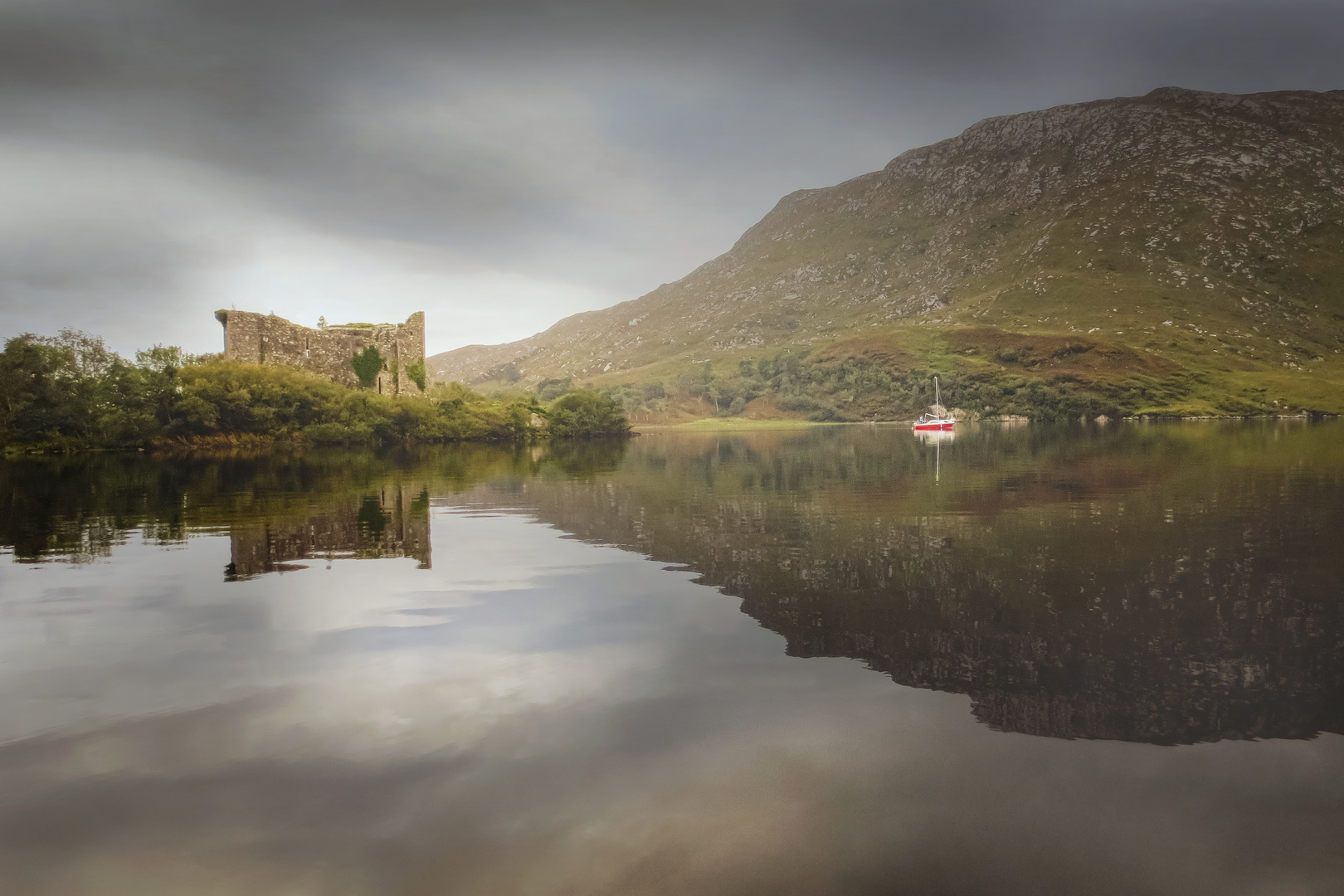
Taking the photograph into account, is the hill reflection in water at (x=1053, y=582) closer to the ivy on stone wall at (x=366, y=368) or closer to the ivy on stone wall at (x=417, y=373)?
the ivy on stone wall at (x=366, y=368)

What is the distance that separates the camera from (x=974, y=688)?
25.7 ft

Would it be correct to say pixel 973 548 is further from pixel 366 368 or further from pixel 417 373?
pixel 366 368

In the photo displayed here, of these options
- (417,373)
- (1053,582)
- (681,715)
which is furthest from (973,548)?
(417,373)

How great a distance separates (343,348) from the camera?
77.0m

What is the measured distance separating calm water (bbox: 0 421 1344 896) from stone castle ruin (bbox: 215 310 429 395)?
60518mm

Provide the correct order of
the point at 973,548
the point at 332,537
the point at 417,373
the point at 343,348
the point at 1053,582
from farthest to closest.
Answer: the point at 417,373 < the point at 343,348 < the point at 332,537 < the point at 973,548 < the point at 1053,582

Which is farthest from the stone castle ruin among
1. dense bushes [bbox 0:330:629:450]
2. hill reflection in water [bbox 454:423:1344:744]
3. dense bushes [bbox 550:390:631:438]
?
hill reflection in water [bbox 454:423:1344:744]

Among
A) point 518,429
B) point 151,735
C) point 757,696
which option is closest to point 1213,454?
point 757,696

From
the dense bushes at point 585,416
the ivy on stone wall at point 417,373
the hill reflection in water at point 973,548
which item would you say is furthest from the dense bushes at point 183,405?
the hill reflection in water at point 973,548

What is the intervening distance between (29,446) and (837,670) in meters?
67.0

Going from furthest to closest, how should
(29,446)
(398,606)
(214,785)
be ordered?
(29,446) < (398,606) < (214,785)

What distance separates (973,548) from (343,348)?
72438 mm

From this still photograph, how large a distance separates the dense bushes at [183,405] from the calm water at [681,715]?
5142 centimetres

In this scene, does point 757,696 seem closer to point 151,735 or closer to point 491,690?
point 491,690
